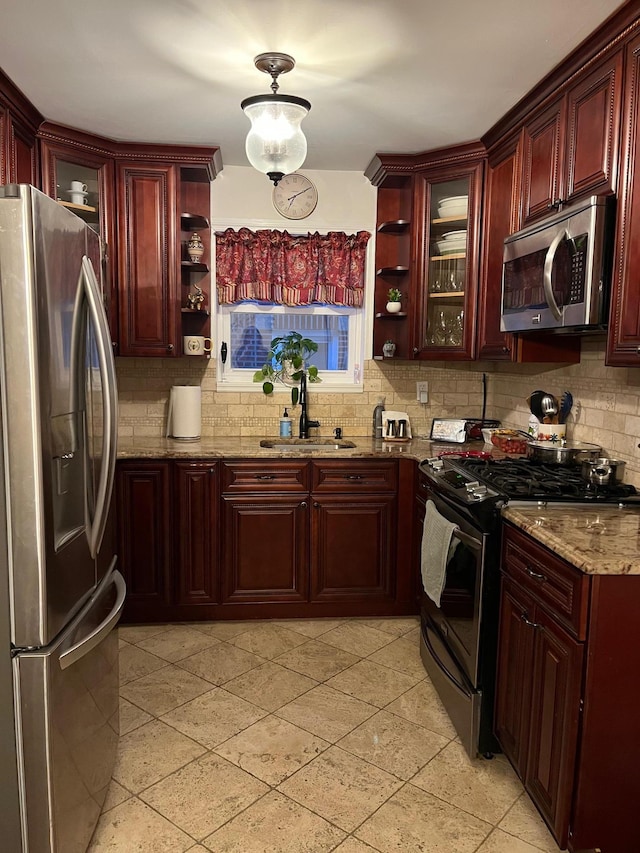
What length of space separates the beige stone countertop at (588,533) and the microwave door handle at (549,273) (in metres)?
0.75

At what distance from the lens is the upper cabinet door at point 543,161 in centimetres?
261

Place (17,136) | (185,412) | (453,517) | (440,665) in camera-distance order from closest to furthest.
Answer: (453,517) < (440,665) < (17,136) < (185,412)

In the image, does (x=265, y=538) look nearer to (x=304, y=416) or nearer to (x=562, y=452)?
(x=304, y=416)

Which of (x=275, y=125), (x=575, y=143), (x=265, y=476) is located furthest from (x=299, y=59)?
(x=265, y=476)

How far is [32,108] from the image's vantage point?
2.97 metres

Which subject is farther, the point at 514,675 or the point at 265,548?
the point at 265,548

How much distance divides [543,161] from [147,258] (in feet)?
6.76

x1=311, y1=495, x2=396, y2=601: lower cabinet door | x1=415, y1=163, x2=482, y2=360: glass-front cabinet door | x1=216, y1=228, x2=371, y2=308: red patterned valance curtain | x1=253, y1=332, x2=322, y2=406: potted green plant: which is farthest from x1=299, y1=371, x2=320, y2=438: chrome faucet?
x1=415, y1=163, x2=482, y2=360: glass-front cabinet door

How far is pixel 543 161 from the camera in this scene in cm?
275

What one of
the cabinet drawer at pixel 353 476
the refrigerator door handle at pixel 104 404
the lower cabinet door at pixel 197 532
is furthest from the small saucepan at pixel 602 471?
the lower cabinet door at pixel 197 532

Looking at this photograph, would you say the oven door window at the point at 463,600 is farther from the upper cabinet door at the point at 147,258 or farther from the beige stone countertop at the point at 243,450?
the upper cabinet door at the point at 147,258

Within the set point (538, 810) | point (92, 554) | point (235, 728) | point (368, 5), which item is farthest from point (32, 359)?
point (538, 810)

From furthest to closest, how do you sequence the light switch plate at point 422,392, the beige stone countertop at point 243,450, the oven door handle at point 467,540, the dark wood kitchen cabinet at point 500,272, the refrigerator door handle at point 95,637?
the light switch plate at point 422,392 → the beige stone countertop at point 243,450 → the dark wood kitchen cabinet at point 500,272 → the oven door handle at point 467,540 → the refrigerator door handle at point 95,637

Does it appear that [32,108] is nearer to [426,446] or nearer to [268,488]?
[268,488]
